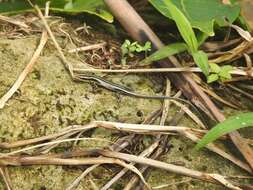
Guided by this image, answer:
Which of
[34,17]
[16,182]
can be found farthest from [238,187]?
[34,17]

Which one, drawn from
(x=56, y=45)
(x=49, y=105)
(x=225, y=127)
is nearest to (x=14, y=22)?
(x=56, y=45)

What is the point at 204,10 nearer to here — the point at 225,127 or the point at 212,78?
the point at 212,78

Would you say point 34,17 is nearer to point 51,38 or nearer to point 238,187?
point 51,38

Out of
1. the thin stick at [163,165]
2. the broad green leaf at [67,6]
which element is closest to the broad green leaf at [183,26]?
the broad green leaf at [67,6]

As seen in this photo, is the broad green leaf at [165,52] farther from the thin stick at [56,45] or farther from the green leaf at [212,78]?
the thin stick at [56,45]

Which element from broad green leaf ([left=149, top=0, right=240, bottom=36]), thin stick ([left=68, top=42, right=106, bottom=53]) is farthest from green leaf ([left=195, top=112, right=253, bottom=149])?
thin stick ([left=68, top=42, right=106, bottom=53])
